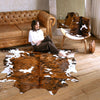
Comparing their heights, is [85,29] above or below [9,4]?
below

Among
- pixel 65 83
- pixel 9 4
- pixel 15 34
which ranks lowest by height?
pixel 65 83

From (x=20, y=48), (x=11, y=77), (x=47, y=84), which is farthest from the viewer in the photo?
(x=20, y=48)

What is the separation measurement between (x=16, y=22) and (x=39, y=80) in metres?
2.41

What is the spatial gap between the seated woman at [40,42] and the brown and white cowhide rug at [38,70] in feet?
0.36

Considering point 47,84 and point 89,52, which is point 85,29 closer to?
point 89,52

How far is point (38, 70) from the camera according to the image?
2.79 metres

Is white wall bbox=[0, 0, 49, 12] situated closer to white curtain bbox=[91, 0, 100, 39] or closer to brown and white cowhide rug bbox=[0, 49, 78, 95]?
white curtain bbox=[91, 0, 100, 39]

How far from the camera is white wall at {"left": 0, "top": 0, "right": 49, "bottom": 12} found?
14.6ft

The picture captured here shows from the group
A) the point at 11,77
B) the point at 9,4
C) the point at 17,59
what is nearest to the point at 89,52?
the point at 17,59

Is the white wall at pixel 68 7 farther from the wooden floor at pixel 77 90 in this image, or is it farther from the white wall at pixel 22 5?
the wooden floor at pixel 77 90

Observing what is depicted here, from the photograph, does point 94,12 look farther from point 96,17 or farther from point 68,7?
point 68,7

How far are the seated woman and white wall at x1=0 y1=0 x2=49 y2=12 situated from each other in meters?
1.35

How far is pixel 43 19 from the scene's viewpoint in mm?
4141

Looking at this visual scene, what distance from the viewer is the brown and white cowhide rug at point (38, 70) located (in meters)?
2.42
